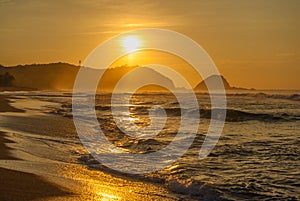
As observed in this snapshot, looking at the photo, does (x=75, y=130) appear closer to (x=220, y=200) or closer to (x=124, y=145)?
(x=124, y=145)

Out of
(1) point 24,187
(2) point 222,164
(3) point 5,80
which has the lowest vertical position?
(1) point 24,187

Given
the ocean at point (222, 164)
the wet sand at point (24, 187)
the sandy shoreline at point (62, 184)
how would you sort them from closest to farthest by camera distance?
the wet sand at point (24, 187), the sandy shoreline at point (62, 184), the ocean at point (222, 164)

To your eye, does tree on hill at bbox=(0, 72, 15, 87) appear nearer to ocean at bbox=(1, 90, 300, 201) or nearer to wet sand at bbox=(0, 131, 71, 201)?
ocean at bbox=(1, 90, 300, 201)

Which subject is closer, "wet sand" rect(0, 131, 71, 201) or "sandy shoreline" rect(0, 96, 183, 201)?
"wet sand" rect(0, 131, 71, 201)

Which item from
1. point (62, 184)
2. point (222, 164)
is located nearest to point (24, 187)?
point (62, 184)

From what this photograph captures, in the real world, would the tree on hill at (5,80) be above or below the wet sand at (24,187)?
above

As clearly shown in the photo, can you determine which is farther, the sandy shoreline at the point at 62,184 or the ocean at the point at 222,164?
the ocean at the point at 222,164

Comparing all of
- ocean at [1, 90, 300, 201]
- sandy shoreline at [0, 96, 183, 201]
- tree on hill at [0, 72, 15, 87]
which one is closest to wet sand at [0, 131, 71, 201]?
sandy shoreline at [0, 96, 183, 201]

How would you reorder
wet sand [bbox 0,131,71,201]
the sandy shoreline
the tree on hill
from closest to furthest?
1. wet sand [bbox 0,131,71,201]
2. the sandy shoreline
3. the tree on hill

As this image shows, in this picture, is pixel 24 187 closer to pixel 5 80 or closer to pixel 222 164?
pixel 222 164

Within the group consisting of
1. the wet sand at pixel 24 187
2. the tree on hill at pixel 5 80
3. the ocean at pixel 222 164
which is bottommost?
the wet sand at pixel 24 187

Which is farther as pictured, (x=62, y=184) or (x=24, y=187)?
(x=62, y=184)

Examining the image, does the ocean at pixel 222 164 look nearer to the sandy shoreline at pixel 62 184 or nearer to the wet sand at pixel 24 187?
the sandy shoreline at pixel 62 184

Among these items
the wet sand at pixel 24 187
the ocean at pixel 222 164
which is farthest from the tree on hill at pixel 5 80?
the wet sand at pixel 24 187
